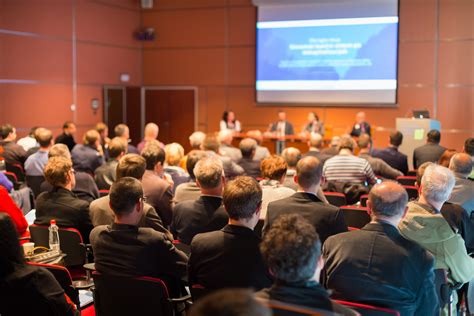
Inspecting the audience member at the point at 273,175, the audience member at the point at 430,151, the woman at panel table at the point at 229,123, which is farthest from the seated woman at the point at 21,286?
the woman at panel table at the point at 229,123

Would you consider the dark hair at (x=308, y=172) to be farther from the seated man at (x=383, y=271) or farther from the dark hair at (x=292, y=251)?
the dark hair at (x=292, y=251)

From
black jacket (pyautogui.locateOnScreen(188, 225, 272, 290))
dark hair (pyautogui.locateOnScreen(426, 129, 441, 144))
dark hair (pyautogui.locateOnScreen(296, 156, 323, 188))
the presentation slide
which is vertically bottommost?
black jacket (pyautogui.locateOnScreen(188, 225, 272, 290))

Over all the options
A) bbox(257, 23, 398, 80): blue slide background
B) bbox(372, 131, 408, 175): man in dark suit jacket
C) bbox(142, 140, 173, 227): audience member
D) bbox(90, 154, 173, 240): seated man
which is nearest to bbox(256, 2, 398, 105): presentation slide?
bbox(257, 23, 398, 80): blue slide background

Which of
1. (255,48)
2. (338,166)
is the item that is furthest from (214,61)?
(338,166)

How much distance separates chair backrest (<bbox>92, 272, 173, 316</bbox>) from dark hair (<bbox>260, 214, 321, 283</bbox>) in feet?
3.03

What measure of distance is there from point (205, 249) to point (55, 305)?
2.57 feet

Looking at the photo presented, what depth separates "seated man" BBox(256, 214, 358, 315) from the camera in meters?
2.09

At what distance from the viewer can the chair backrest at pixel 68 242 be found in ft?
13.3

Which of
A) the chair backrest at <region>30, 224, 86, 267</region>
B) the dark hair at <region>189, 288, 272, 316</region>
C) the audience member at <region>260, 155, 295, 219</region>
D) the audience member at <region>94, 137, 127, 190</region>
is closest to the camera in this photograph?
the dark hair at <region>189, 288, 272, 316</region>

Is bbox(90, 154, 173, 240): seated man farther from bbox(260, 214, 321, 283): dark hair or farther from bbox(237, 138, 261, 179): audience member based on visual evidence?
bbox(237, 138, 261, 179): audience member

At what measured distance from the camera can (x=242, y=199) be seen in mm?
3053

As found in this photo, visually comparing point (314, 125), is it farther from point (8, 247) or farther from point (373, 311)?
point (8, 247)

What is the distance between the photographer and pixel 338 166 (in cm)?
632

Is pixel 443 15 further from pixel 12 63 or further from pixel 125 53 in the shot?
pixel 12 63
